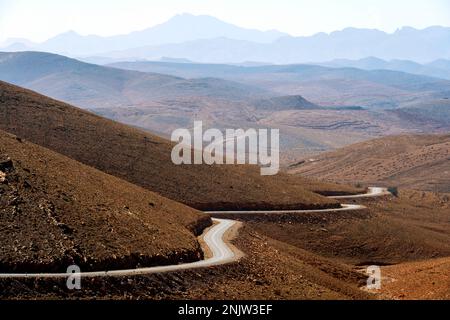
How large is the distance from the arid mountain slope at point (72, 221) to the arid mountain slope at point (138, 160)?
815 inches

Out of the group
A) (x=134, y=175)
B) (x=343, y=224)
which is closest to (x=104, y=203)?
(x=134, y=175)

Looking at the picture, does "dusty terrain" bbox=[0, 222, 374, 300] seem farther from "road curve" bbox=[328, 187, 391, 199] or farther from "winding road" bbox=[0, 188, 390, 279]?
"road curve" bbox=[328, 187, 391, 199]

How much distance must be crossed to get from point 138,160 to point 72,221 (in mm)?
42598

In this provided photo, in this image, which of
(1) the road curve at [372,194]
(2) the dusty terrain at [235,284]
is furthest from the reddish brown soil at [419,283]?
(1) the road curve at [372,194]

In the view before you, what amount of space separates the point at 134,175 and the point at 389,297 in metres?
40.5

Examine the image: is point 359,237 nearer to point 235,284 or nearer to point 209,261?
point 209,261

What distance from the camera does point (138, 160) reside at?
9156 centimetres

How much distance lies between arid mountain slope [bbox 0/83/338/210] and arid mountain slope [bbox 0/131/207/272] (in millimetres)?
20712

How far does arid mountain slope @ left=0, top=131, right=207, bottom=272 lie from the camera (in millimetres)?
44125

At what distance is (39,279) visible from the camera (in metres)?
40.4

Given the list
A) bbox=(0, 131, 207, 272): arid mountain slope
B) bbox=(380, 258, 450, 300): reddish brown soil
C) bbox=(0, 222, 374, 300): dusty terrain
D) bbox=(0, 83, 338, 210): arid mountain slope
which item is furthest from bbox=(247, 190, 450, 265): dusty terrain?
bbox=(0, 131, 207, 272): arid mountain slope
